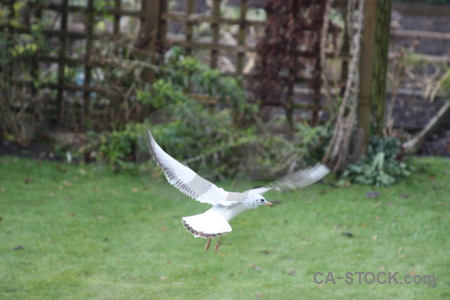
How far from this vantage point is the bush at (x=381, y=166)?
6039 millimetres

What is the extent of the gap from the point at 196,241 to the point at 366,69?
249cm

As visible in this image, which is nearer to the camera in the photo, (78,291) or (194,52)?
(78,291)

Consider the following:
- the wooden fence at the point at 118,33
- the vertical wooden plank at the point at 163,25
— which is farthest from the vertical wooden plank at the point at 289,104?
the vertical wooden plank at the point at 163,25

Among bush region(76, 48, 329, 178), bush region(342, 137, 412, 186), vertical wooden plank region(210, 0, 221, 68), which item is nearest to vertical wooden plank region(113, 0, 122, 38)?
bush region(76, 48, 329, 178)

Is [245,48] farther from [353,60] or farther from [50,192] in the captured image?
[50,192]

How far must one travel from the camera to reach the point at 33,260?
4.37 meters

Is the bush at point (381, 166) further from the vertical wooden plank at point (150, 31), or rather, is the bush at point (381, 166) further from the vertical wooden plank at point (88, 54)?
the vertical wooden plank at point (88, 54)

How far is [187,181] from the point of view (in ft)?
7.45

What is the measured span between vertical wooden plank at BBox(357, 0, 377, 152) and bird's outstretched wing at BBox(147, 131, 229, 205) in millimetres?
4164

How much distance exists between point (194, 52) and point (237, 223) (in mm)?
2678

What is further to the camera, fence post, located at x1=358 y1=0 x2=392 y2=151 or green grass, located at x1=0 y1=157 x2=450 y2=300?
fence post, located at x1=358 y1=0 x2=392 y2=151

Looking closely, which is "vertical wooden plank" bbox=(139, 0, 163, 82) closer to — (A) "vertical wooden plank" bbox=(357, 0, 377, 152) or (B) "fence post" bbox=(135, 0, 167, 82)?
(B) "fence post" bbox=(135, 0, 167, 82)

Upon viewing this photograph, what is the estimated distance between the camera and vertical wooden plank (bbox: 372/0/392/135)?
20.6ft

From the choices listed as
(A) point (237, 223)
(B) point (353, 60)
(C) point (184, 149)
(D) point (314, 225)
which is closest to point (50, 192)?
(C) point (184, 149)
